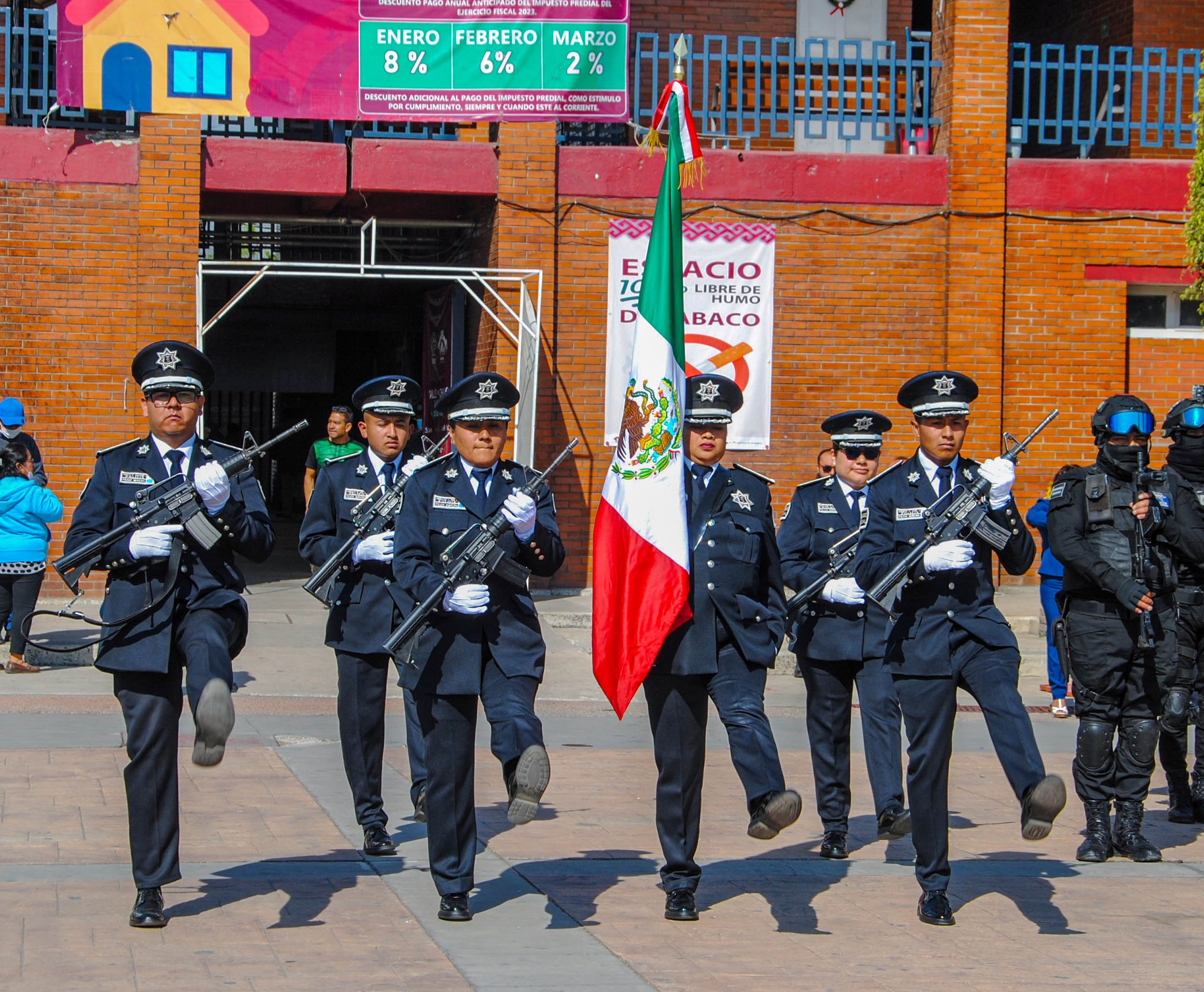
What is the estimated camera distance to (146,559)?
5.97 meters

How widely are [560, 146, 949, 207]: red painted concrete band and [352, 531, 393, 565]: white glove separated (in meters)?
9.17

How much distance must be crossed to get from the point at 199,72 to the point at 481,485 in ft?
33.0

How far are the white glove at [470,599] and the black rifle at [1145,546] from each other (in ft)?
10.8

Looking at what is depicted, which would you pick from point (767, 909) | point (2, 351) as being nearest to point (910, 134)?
point (2, 351)

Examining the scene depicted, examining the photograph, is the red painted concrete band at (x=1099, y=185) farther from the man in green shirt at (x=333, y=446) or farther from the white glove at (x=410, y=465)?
the white glove at (x=410, y=465)

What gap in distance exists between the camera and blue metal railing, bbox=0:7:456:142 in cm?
1559

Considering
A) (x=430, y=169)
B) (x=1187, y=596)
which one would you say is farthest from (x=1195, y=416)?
(x=430, y=169)

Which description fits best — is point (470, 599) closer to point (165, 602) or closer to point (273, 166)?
point (165, 602)

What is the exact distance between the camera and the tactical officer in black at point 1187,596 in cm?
792

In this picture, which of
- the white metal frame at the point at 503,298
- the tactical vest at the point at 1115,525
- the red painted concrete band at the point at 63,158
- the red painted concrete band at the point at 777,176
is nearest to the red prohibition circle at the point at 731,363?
the red painted concrete band at the point at 777,176

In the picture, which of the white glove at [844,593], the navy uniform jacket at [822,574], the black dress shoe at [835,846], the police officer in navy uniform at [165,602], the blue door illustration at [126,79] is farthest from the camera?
the blue door illustration at [126,79]

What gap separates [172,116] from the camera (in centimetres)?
1515

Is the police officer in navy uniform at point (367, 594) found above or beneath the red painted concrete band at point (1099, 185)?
beneath

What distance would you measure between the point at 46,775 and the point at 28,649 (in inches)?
150
